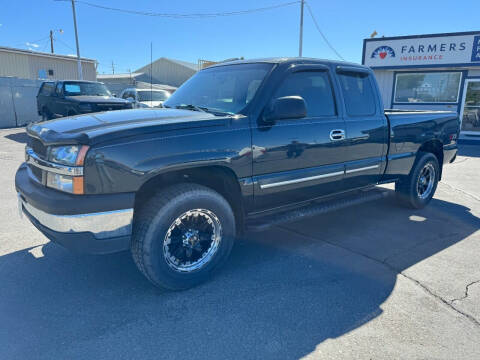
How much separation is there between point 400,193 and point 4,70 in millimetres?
27665

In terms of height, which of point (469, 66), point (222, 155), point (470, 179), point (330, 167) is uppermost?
point (469, 66)

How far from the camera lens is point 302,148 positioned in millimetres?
3533

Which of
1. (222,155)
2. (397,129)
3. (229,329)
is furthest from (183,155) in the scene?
(397,129)

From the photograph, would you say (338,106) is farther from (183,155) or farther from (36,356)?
(36,356)

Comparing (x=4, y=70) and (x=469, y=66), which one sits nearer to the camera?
(x=469, y=66)

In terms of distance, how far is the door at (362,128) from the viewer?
4094mm

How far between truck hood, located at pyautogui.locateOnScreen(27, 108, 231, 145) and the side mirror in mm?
414

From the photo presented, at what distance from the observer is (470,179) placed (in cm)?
783

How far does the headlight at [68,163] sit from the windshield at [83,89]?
34.6ft

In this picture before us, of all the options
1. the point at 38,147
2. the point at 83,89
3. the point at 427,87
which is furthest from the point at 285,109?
the point at 427,87

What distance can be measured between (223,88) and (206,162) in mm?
1159

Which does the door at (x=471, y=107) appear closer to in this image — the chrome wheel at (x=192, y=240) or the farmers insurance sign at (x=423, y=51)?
the farmers insurance sign at (x=423, y=51)

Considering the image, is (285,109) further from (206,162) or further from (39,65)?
(39,65)

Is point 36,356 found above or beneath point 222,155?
beneath
